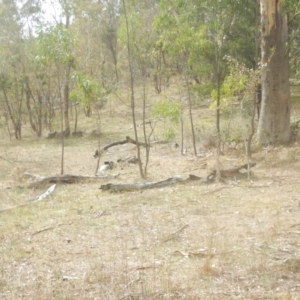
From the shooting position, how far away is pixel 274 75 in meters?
11.7

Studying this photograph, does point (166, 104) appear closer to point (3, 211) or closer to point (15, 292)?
point (3, 211)

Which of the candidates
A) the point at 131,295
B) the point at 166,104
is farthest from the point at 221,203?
the point at 166,104

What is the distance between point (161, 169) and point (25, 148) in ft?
31.0

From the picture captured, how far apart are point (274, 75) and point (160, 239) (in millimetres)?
7143

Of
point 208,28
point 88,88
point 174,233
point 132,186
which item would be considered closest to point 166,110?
point 88,88

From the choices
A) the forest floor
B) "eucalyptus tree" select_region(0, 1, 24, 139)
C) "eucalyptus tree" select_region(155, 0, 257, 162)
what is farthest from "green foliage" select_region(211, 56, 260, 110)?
"eucalyptus tree" select_region(0, 1, 24, 139)

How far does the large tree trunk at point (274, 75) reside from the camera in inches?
454

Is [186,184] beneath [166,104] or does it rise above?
beneath

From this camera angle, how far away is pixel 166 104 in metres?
12.5

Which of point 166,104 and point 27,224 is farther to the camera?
point 166,104

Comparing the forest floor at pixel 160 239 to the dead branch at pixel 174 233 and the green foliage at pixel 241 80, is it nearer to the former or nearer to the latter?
the dead branch at pixel 174 233

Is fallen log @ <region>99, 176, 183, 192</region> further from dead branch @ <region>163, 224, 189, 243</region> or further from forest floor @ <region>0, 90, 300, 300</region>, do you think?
dead branch @ <region>163, 224, 189, 243</region>

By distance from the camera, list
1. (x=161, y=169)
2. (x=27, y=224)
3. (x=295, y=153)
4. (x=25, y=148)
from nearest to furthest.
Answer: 1. (x=27, y=224)
2. (x=295, y=153)
3. (x=161, y=169)
4. (x=25, y=148)

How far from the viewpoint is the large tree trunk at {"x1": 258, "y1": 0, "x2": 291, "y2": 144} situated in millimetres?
11531
